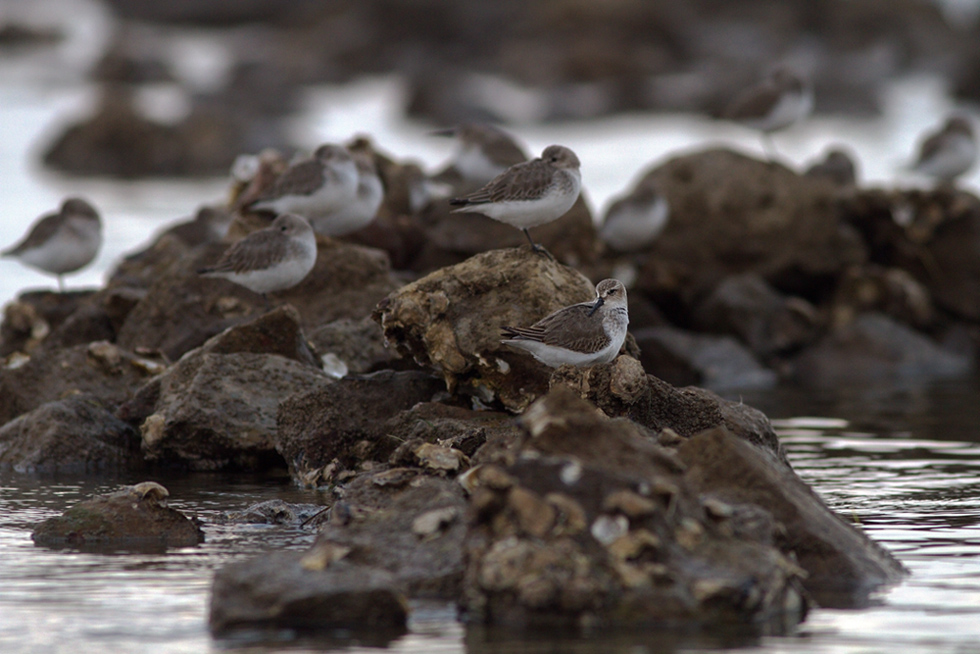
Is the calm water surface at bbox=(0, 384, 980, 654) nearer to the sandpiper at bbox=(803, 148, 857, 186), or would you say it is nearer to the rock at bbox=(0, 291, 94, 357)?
the rock at bbox=(0, 291, 94, 357)

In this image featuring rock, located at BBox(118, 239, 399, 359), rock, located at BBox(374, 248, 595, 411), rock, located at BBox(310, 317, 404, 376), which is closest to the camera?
rock, located at BBox(374, 248, 595, 411)

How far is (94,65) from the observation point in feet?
214

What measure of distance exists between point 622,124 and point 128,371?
133ft

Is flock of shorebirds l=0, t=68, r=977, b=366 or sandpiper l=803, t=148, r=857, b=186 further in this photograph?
sandpiper l=803, t=148, r=857, b=186

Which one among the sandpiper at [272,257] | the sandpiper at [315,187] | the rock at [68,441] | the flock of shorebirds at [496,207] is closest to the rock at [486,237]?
the flock of shorebirds at [496,207]

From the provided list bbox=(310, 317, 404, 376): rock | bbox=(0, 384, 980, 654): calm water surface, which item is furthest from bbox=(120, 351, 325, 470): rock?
bbox=(310, 317, 404, 376): rock

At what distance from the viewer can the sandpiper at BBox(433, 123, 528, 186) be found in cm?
1798

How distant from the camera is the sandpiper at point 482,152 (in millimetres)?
17984

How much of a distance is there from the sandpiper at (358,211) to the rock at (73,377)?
2.90 m

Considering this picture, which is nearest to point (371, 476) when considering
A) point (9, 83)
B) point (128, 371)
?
point (128, 371)

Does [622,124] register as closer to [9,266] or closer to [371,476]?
[9,266]

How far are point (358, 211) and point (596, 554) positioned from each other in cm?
907

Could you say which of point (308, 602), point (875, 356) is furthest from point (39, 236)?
point (875, 356)

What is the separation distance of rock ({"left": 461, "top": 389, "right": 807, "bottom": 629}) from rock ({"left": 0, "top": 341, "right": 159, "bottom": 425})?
21.7 ft
